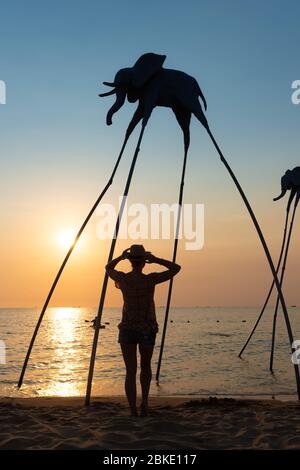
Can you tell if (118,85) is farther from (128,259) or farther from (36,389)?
(36,389)

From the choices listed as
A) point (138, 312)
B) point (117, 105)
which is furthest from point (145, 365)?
point (117, 105)

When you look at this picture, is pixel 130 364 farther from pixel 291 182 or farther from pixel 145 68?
pixel 291 182

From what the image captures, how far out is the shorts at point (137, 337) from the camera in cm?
592

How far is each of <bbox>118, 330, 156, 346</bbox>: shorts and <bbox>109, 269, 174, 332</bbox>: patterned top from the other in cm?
5

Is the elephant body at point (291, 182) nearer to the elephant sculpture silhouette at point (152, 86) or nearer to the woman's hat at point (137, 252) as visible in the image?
the elephant sculpture silhouette at point (152, 86)

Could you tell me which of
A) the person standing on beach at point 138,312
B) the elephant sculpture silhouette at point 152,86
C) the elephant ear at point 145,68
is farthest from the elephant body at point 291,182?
the person standing on beach at point 138,312

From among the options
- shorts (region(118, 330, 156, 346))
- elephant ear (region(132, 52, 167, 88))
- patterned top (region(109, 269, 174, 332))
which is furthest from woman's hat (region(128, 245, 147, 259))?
elephant ear (region(132, 52, 167, 88))

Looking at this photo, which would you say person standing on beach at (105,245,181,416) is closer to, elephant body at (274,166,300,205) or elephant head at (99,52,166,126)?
elephant head at (99,52,166,126)

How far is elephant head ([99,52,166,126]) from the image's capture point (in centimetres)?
813

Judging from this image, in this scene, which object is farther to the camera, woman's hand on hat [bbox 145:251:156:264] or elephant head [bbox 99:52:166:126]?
elephant head [bbox 99:52:166:126]

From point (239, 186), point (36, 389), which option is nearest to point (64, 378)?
point (36, 389)

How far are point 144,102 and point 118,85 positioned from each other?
21.5 inches

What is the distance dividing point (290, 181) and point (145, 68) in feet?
23.8

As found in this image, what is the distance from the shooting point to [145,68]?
8148mm
